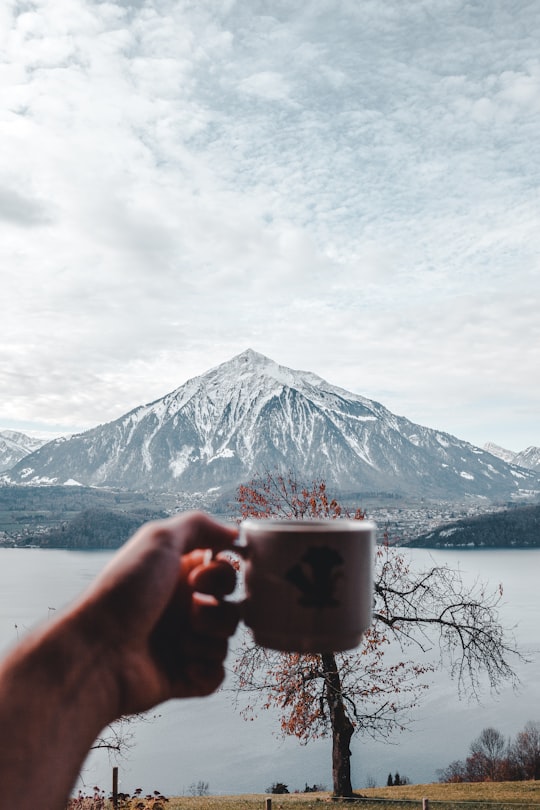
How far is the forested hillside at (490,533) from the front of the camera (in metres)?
147

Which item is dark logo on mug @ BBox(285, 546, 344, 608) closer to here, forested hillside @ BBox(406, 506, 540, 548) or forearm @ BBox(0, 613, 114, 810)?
forearm @ BBox(0, 613, 114, 810)

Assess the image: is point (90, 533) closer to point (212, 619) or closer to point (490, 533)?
point (490, 533)

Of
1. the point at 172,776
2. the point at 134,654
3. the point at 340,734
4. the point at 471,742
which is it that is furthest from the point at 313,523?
the point at 471,742

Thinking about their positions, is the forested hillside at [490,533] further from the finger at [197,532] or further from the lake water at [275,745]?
the finger at [197,532]

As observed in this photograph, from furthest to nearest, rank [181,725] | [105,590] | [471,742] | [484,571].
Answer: [484,571]
[181,725]
[471,742]
[105,590]

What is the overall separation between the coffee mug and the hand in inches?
3.9

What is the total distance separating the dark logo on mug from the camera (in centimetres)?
191

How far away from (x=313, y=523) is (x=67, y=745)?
0.88 m

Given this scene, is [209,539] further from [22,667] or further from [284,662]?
[284,662]

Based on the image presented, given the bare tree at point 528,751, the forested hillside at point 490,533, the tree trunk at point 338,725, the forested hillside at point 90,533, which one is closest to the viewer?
the tree trunk at point 338,725

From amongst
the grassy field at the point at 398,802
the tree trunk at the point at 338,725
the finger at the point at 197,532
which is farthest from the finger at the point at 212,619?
the tree trunk at the point at 338,725

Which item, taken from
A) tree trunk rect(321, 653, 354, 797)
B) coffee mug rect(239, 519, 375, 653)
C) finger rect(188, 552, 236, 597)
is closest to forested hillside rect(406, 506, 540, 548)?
tree trunk rect(321, 653, 354, 797)

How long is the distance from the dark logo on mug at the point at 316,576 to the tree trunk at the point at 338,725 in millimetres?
13215

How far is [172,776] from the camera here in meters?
41.3
